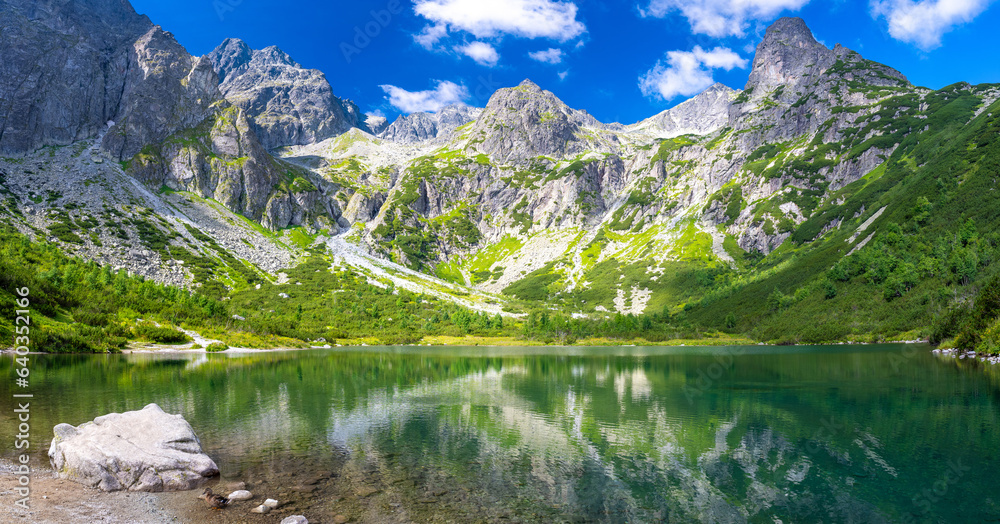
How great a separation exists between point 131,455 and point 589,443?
24656mm

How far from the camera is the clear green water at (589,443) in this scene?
20016 millimetres

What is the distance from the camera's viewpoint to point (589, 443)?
3067cm

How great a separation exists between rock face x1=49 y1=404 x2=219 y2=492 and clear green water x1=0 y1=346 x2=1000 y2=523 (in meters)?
2.03

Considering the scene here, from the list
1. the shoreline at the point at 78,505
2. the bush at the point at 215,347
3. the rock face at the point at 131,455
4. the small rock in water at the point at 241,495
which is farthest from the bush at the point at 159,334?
the small rock in water at the point at 241,495

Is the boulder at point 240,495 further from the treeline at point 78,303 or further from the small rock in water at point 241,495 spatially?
the treeline at point 78,303

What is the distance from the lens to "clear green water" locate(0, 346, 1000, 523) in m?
20.0

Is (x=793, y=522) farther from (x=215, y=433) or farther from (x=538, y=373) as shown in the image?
(x=538, y=373)

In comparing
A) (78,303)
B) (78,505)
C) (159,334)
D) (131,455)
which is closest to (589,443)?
(131,455)

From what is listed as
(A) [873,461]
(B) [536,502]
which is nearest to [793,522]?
(B) [536,502]

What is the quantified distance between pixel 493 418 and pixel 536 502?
19325mm

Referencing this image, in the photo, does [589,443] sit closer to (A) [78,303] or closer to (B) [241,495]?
(B) [241,495]

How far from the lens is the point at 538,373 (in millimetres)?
78562

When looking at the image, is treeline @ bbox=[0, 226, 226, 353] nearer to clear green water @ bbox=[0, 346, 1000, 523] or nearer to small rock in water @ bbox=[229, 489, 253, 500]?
clear green water @ bbox=[0, 346, 1000, 523]

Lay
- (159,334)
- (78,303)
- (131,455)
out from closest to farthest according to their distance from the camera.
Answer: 1. (131,455)
2. (78,303)
3. (159,334)
